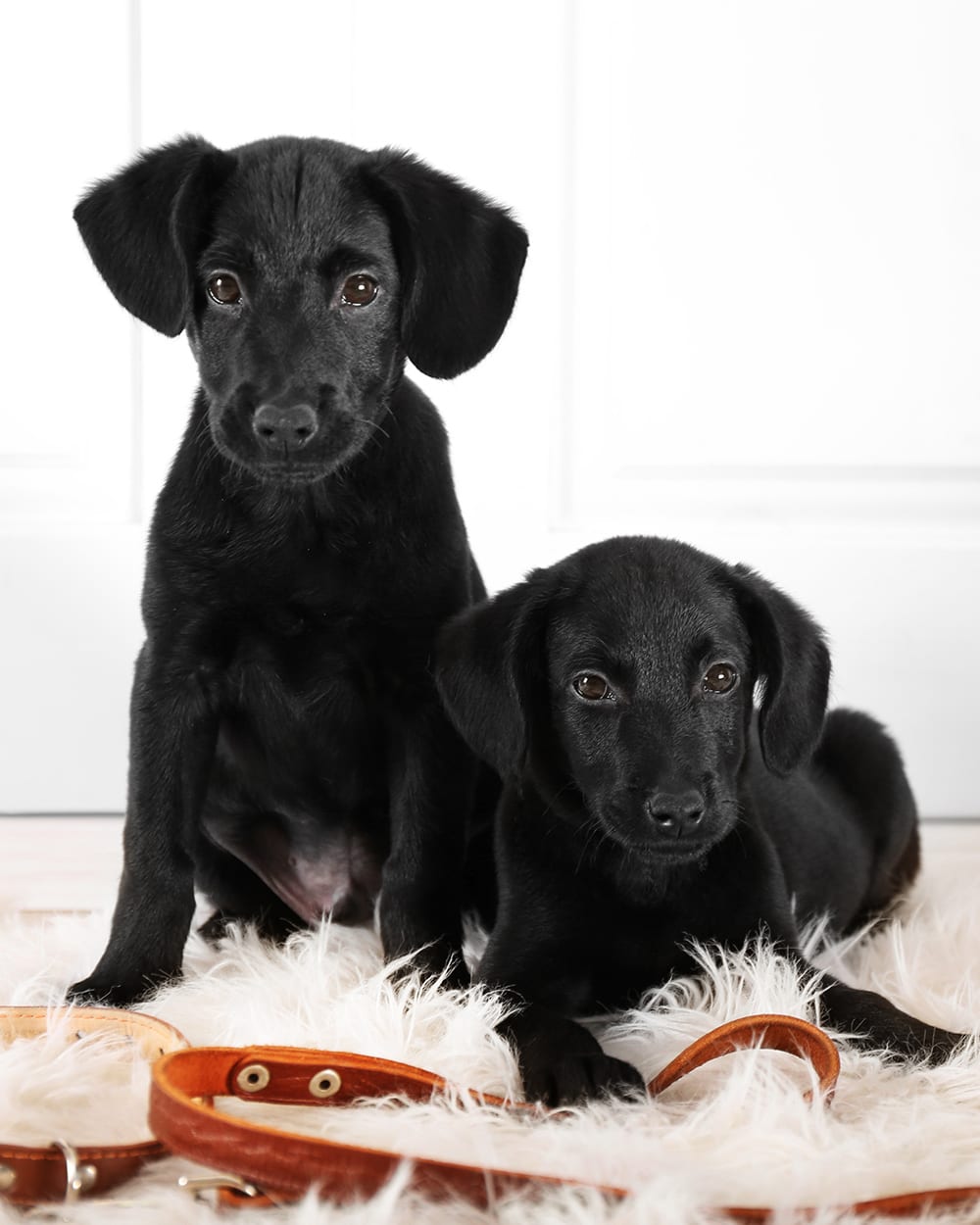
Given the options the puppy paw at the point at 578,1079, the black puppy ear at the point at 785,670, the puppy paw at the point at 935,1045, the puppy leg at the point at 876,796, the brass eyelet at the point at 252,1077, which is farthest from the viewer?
the puppy leg at the point at 876,796

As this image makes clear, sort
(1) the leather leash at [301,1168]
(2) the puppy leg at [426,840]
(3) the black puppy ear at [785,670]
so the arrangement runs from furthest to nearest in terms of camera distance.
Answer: (2) the puppy leg at [426,840]
(3) the black puppy ear at [785,670]
(1) the leather leash at [301,1168]

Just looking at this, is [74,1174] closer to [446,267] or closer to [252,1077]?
[252,1077]

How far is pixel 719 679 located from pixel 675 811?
229 millimetres

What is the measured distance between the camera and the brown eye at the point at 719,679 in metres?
1.71

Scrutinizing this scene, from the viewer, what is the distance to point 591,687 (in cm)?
171

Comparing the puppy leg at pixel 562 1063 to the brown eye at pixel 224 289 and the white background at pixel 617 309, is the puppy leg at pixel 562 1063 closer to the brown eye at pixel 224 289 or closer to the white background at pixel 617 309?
the brown eye at pixel 224 289

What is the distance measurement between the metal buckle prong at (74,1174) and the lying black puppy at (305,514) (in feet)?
1.86

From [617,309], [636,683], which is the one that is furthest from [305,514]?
[617,309]

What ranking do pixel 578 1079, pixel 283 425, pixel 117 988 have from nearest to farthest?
pixel 578 1079, pixel 283 425, pixel 117 988

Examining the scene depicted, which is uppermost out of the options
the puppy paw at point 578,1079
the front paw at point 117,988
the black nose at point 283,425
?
the black nose at point 283,425

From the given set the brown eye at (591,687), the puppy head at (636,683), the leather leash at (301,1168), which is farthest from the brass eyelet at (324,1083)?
the brown eye at (591,687)

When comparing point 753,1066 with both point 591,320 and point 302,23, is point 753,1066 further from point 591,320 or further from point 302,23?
point 302,23

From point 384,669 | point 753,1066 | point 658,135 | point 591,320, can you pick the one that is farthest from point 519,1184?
point 658,135

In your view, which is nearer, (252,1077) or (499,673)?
(252,1077)
